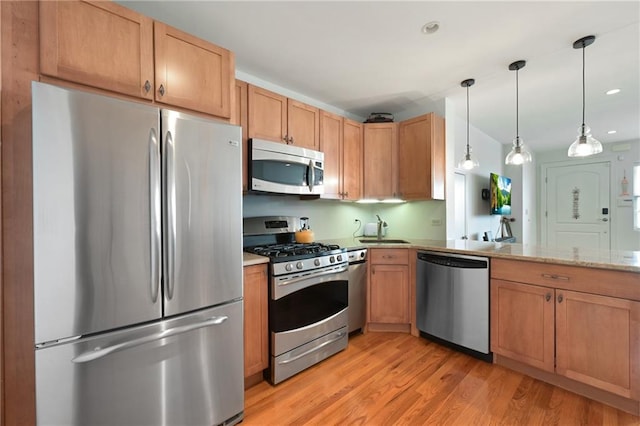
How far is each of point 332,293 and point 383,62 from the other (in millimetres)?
2048

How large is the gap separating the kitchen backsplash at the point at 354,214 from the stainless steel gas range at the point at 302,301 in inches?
10.4

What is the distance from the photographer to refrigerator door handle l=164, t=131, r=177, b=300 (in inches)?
54.1

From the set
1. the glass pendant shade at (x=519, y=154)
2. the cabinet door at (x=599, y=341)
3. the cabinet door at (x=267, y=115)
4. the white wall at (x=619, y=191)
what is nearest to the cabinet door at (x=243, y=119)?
the cabinet door at (x=267, y=115)

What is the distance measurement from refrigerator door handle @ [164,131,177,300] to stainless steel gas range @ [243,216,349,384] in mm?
739

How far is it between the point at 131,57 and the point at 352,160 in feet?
7.29

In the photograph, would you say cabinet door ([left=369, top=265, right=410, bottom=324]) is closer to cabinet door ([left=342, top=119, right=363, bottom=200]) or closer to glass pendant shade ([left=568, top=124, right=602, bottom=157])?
cabinet door ([left=342, top=119, right=363, bottom=200])

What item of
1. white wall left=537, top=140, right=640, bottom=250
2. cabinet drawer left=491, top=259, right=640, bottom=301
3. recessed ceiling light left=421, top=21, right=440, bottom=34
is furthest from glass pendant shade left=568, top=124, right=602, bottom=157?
white wall left=537, top=140, right=640, bottom=250

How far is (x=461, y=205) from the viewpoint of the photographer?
3969 millimetres

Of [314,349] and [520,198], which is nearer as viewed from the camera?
[314,349]

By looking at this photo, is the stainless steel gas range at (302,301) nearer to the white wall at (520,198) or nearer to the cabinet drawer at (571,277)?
A: the cabinet drawer at (571,277)

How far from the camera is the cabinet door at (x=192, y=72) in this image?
1569 mm

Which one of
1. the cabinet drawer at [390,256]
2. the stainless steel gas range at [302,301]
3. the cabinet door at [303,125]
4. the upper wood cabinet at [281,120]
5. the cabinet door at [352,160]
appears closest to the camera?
the stainless steel gas range at [302,301]

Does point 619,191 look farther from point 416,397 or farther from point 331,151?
point 416,397

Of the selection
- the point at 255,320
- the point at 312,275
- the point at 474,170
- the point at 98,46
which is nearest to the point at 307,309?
Answer: the point at 312,275
